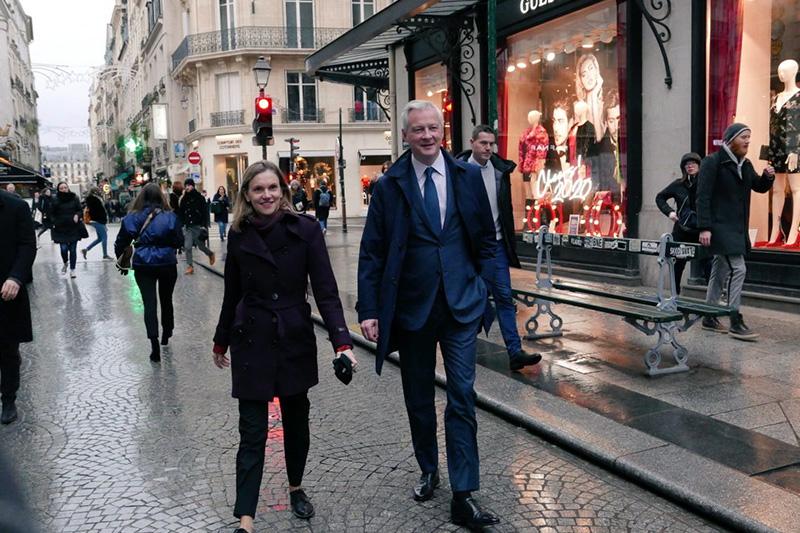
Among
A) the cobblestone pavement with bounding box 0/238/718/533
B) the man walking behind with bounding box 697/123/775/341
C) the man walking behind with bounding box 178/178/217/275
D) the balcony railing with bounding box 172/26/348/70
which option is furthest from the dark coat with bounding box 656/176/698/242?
the balcony railing with bounding box 172/26/348/70

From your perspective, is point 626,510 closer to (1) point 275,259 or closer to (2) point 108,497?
(1) point 275,259

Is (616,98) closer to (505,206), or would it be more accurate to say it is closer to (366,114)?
(505,206)

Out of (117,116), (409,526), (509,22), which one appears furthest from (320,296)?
(117,116)

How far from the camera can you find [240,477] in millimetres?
3473

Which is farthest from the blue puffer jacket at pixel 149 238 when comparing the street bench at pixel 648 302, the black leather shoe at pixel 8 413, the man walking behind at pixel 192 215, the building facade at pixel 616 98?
the man walking behind at pixel 192 215

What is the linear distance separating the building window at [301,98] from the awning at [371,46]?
20.6 metres

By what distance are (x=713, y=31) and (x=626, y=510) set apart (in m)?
7.46

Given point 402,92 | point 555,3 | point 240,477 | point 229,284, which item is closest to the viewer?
point 240,477

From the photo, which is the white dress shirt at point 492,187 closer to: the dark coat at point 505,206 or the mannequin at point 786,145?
the dark coat at point 505,206

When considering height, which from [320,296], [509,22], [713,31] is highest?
[509,22]

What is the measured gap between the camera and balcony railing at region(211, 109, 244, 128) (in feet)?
128

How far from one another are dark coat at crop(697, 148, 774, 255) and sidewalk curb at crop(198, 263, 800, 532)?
2661 millimetres

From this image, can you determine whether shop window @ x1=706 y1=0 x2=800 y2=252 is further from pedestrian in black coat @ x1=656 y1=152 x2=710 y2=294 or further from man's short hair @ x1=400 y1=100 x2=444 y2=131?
man's short hair @ x1=400 y1=100 x2=444 y2=131

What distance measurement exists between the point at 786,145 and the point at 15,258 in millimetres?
8344
